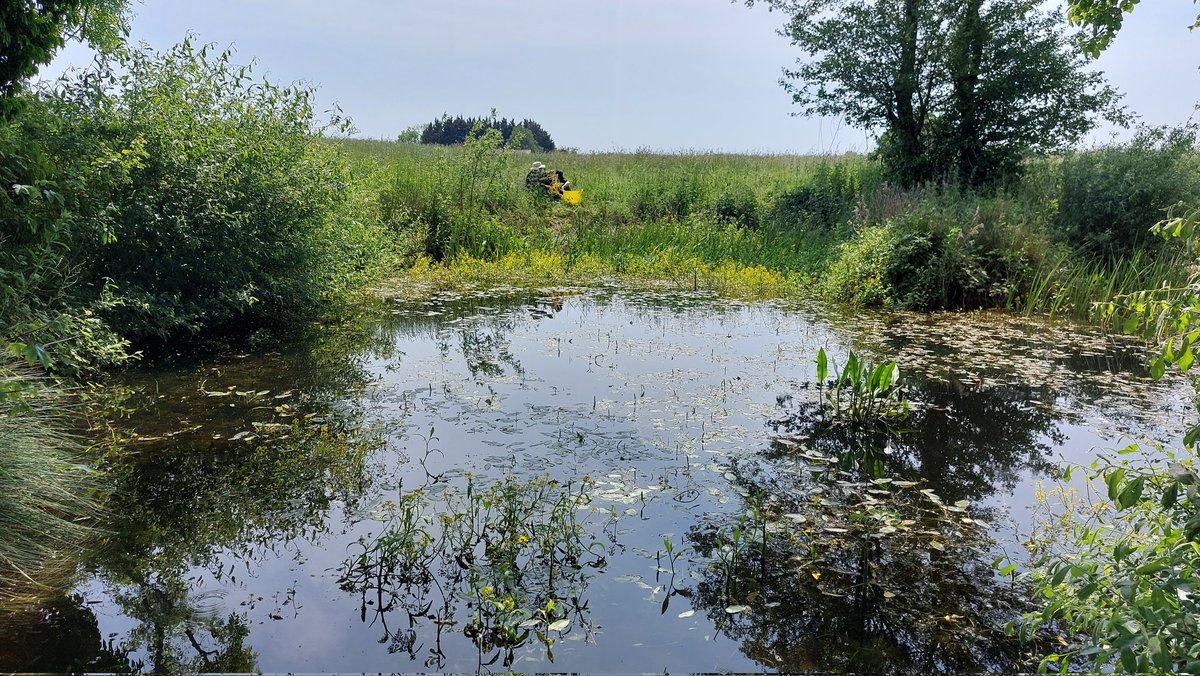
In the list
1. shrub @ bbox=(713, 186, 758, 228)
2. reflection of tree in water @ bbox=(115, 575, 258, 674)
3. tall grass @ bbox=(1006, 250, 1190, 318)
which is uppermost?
shrub @ bbox=(713, 186, 758, 228)

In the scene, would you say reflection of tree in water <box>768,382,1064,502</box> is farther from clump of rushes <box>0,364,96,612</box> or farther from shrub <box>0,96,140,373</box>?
shrub <box>0,96,140,373</box>

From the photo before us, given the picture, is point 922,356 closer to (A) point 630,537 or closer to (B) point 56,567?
(A) point 630,537

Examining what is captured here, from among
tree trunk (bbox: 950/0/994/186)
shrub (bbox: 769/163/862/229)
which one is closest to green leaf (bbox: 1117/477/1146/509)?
shrub (bbox: 769/163/862/229)

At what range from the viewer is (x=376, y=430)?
555 cm

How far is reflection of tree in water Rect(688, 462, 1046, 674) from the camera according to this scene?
3.05 metres

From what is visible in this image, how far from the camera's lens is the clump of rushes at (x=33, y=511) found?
3.33 meters

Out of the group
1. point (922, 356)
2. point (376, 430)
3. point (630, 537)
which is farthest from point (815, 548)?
point (922, 356)

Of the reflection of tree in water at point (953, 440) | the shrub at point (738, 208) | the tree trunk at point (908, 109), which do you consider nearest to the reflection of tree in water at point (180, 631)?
the reflection of tree in water at point (953, 440)

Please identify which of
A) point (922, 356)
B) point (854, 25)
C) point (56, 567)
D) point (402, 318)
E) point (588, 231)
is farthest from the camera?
point (854, 25)

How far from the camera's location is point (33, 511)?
3.61 metres

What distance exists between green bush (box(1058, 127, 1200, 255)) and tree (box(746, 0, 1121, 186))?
3.28 metres

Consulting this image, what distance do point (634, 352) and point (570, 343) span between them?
2.66 feet

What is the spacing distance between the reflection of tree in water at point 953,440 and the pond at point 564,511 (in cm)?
3

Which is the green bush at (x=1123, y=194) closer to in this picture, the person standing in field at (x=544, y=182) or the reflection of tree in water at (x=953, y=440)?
the reflection of tree in water at (x=953, y=440)
